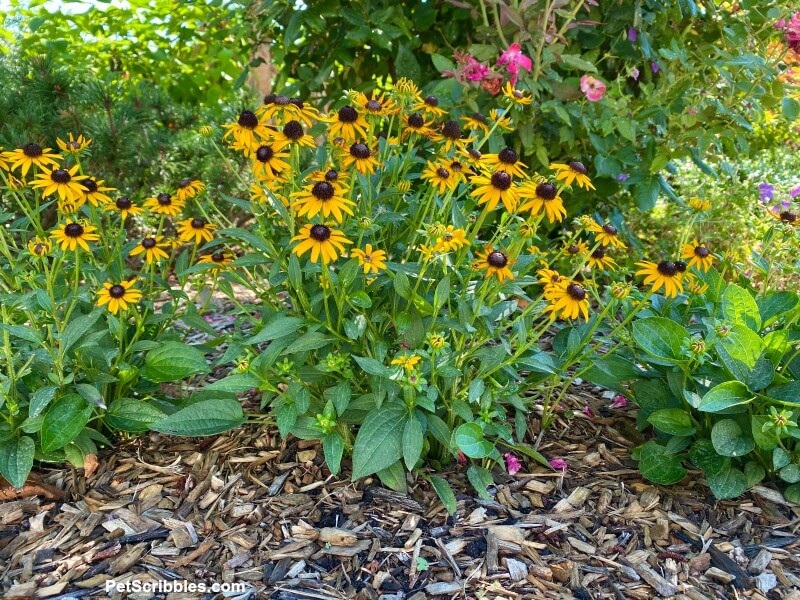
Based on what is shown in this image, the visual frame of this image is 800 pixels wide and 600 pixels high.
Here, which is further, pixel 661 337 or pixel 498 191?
Result: pixel 661 337

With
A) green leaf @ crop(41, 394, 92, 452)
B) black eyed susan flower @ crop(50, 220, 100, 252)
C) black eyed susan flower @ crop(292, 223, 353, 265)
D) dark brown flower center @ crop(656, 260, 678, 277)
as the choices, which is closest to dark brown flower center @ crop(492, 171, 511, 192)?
black eyed susan flower @ crop(292, 223, 353, 265)

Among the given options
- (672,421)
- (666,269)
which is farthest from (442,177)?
(672,421)

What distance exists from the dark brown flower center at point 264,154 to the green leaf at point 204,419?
27.5 inches

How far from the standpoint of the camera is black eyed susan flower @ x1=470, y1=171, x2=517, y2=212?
1.73 metres

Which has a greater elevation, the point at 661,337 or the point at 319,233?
the point at 319,233

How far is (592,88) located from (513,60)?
16.9 inches

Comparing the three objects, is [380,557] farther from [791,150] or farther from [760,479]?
[791,150]

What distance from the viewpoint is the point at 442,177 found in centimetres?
186

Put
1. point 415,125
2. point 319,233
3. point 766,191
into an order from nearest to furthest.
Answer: point 319,233
point 415,125
point 766,191

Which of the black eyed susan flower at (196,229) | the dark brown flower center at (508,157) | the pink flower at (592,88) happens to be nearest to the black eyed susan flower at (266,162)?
the black eyed susan flower at (196,229)

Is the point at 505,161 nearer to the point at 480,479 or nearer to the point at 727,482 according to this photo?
the point at 480,479

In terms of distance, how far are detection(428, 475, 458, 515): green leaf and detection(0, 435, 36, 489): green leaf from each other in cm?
110

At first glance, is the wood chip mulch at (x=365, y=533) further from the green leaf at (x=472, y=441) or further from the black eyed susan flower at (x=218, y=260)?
the black eyed susan flower at (x=218, y=260)

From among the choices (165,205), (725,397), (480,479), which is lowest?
(480,479)
